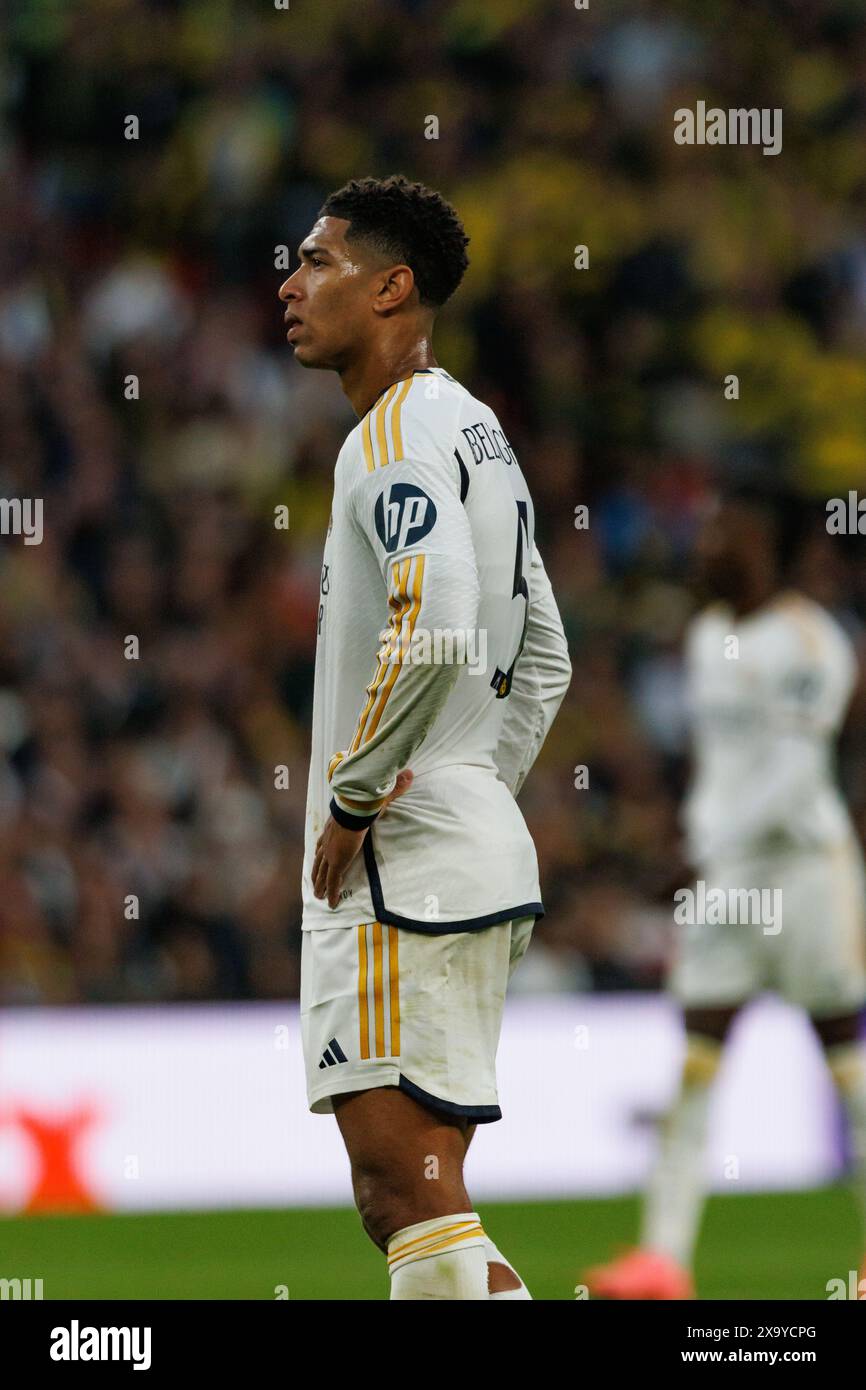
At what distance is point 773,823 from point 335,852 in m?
3.06

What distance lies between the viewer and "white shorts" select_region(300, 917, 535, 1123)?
355 centimetres

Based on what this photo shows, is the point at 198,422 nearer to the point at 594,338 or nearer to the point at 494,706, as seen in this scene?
the point at 594,338

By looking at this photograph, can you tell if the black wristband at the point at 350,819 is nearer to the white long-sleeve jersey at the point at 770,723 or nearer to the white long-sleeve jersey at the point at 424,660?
the white long-sleeve jersey at the point at 424,660

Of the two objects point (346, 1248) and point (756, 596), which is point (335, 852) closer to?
point (756, 596)

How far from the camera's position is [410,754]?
353 cm

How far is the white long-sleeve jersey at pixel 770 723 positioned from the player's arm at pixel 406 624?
9.62 feet

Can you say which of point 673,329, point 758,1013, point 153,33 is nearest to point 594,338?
point 673,329

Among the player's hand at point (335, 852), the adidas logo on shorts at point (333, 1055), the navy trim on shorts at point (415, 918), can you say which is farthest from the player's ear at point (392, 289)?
the adidas logo on shorts at point (333, 1055)

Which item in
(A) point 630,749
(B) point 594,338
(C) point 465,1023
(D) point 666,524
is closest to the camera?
Answer: (C) point 465,1023

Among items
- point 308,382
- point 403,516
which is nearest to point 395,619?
point 403,516

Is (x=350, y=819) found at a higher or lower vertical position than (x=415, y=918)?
higher

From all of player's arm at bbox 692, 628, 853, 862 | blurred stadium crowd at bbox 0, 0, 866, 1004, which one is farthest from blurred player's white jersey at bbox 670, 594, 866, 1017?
blurred stadium crowd at bbox 0, 0, 866, 1004

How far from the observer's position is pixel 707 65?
1262 cm
